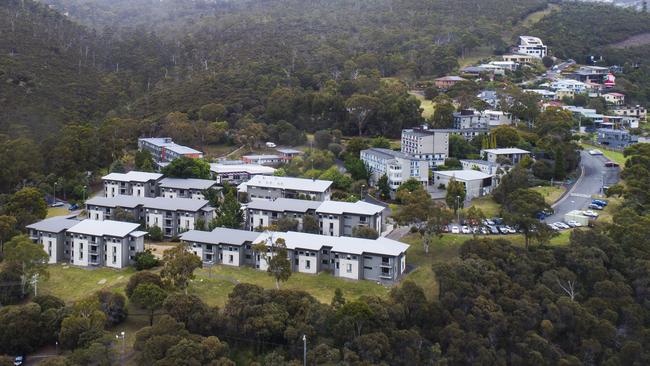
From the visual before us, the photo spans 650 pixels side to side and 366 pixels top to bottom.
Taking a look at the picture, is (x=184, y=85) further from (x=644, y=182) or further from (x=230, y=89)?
(x=644, y=182)

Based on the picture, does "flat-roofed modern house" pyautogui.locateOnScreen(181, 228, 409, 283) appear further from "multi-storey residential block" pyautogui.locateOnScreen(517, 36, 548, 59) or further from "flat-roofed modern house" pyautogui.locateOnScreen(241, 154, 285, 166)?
"multi-storey residential block" pyautogui.locateOnScreen(517, 36, 548, 59)

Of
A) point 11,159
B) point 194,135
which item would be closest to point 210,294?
point 11,159

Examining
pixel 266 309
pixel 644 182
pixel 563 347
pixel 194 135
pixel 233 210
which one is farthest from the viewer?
pixel 194 135

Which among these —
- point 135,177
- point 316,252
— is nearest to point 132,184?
point 135,177

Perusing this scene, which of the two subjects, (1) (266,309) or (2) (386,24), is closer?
(1) (266,309)

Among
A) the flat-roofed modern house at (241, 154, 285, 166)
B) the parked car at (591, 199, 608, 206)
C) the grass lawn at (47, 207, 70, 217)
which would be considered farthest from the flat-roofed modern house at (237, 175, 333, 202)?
the parked car at (591, 199, 608, 206)

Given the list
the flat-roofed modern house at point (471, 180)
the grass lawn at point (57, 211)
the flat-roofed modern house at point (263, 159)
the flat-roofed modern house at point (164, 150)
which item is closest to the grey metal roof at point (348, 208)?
the flat-roofed modern house at point (471, 180)

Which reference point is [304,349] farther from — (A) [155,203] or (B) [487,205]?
(B) [487,205]
